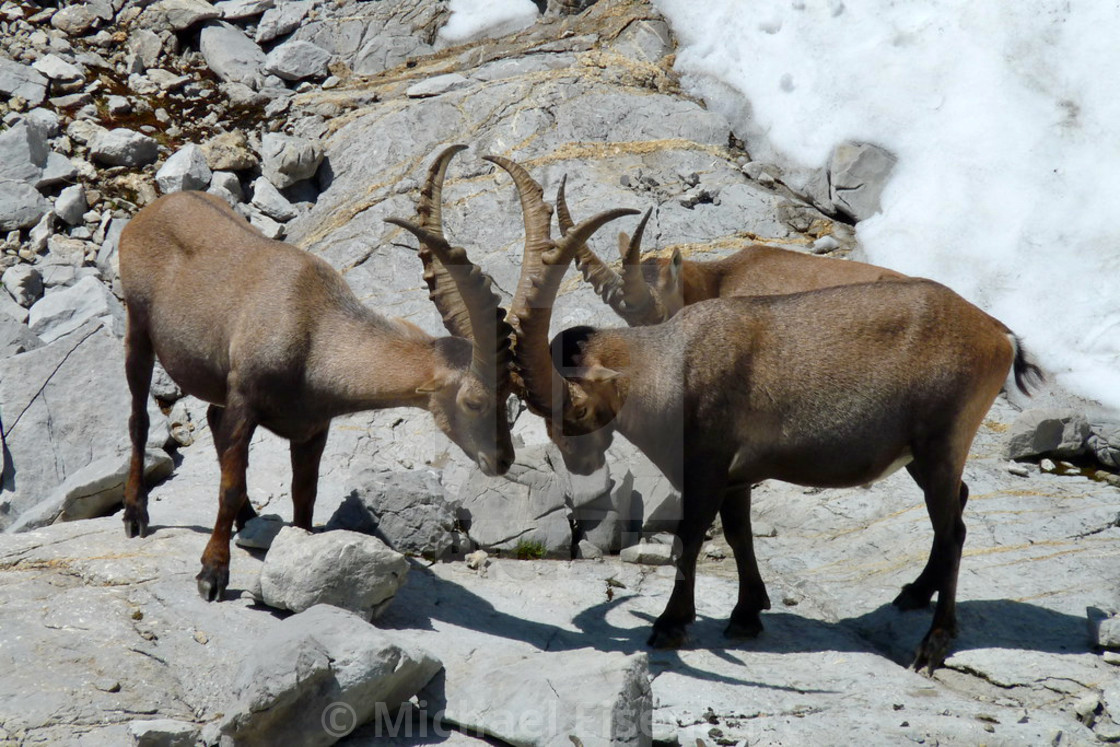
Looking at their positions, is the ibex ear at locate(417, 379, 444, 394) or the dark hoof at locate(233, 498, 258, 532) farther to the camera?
the dark hoof at locate(233, 498, 258, 532)

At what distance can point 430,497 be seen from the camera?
986 cm

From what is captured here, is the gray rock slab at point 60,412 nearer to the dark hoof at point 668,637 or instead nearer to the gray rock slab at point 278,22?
the dark hoof at point 668,637

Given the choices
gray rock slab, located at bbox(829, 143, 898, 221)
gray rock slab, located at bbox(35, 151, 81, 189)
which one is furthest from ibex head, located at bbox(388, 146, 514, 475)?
gray rock slab, located at bbox(35, 151, 81, 189)

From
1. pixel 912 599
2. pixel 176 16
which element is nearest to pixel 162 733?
pixel 912 599

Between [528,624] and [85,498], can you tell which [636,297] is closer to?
[528,624]

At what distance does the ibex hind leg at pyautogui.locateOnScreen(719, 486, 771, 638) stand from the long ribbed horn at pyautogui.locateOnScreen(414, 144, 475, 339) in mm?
2479

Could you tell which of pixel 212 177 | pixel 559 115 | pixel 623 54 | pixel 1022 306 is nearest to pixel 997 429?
pixel 1022 306

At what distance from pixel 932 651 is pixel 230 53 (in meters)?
14.8

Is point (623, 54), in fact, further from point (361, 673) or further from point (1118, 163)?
point (361, 673)

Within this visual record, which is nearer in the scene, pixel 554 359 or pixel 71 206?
pixel 554 359

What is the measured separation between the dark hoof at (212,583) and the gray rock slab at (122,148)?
9811 mm

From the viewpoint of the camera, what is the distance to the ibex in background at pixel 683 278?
12.6 meters

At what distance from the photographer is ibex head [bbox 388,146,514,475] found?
8.22 meters

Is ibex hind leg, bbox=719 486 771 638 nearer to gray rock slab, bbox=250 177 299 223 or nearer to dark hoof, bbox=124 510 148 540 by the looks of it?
dark hoof, bbox=124 510 148 540
